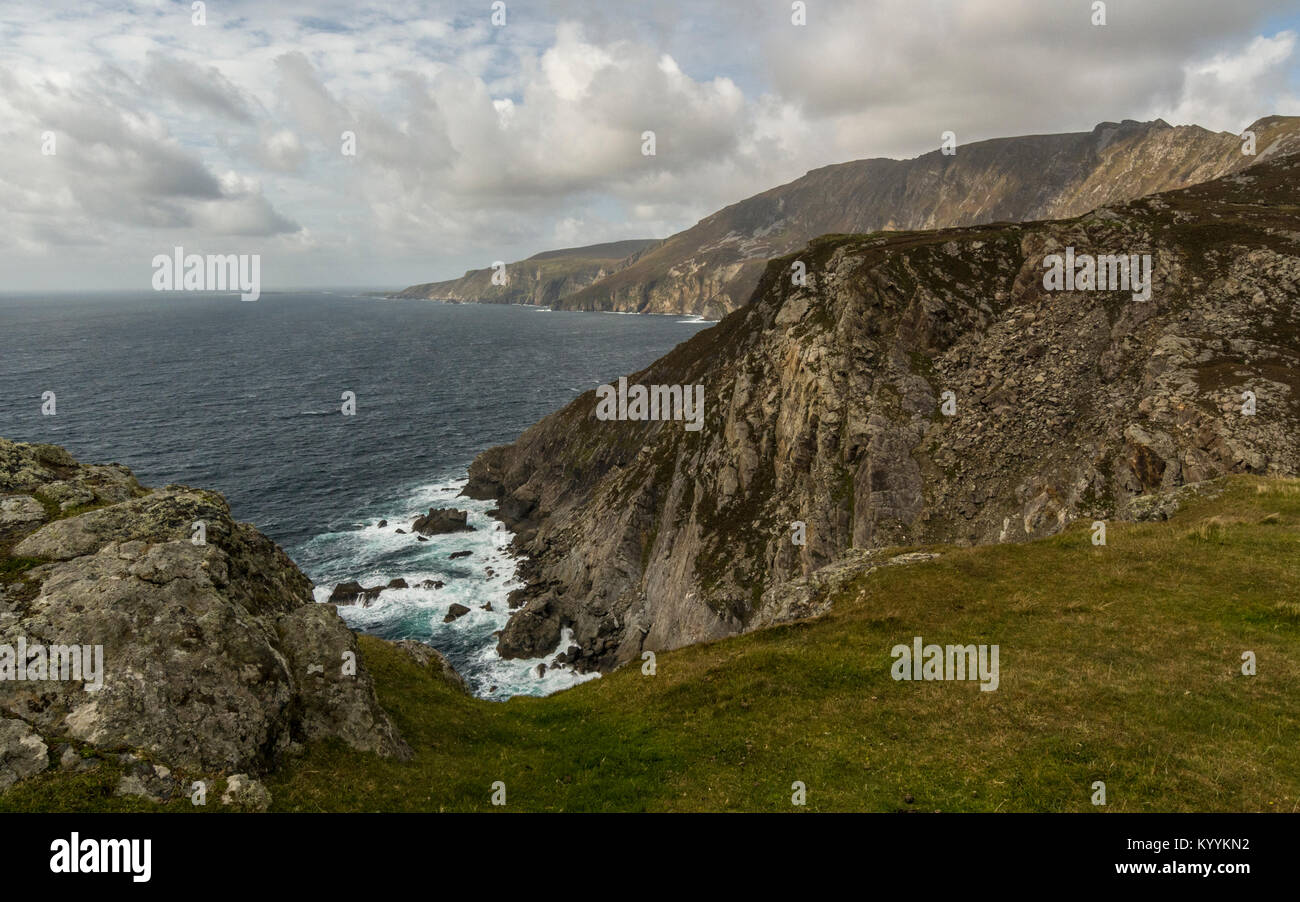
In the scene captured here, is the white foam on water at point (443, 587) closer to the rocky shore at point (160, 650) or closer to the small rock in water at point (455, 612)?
the small rock in water at point (455, 612)

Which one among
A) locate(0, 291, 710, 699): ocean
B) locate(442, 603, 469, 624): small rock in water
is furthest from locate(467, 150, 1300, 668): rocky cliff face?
locate(0, 291, 710, 699): ocean

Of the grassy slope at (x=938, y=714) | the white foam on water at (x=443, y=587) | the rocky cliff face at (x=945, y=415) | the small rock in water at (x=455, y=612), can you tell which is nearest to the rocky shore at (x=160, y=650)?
the grassy slope at (x=938, y=714)

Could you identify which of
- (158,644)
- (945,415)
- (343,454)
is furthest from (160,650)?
(343,454)

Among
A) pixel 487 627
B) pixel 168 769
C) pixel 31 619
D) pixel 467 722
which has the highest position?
pixel 31 619

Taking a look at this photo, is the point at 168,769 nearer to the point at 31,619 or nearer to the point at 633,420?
the point at 31,619
